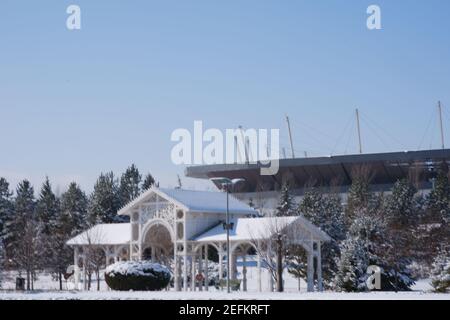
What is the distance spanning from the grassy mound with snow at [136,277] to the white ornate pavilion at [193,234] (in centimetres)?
639

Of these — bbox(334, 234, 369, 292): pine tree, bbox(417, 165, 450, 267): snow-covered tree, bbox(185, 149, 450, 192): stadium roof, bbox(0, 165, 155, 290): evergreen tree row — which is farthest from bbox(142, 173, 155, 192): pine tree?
bbox(334, 234, 369, 292): pine tree

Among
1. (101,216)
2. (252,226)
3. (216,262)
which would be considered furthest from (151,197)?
(101,216)

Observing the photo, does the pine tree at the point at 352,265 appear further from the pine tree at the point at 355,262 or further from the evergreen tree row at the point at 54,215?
the evergreen tree row at the point at 54,215

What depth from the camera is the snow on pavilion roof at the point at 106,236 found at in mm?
47575

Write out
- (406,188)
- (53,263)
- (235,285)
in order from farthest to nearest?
(406,188) < (53,263) < (235,285)

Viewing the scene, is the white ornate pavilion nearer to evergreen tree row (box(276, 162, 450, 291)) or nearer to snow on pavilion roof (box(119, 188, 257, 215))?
snow on pavilion roof (box(119, 188, 257, 215))

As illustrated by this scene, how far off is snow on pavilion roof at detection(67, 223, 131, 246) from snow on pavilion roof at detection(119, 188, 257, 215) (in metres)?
2.62

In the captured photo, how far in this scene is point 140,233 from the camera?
44.8 metres

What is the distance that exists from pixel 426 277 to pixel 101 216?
88.2 ft

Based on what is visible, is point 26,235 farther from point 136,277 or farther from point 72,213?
point 136,277

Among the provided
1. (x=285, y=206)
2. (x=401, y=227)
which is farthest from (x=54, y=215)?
(x=401, y=227)

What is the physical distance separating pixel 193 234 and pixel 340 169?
136 feet
